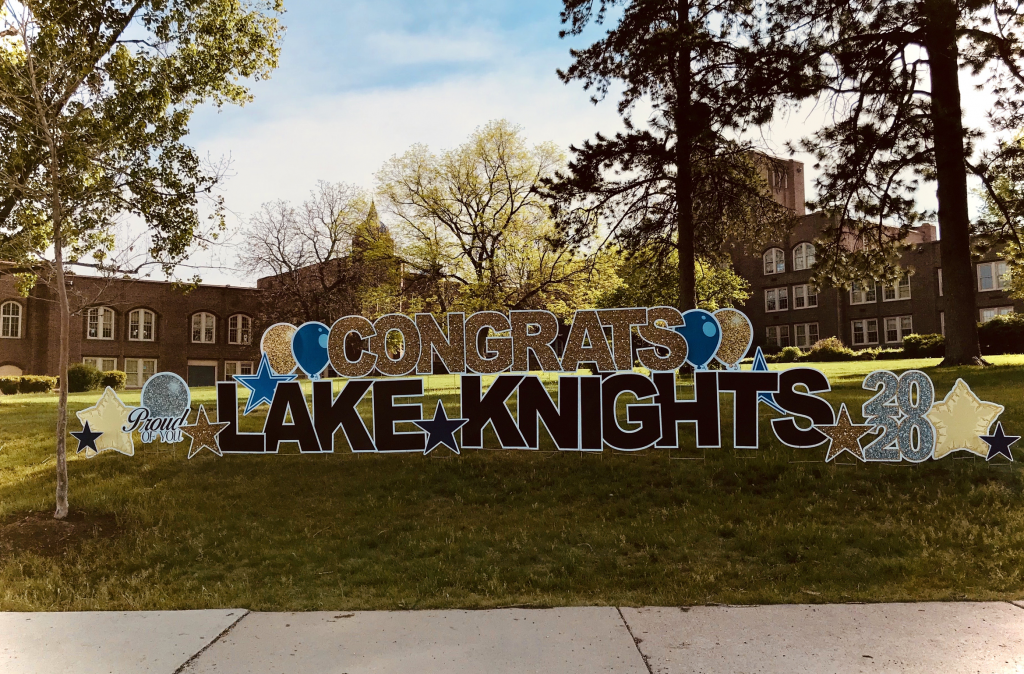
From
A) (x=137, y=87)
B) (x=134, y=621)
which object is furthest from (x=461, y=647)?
(x=137, y=87)

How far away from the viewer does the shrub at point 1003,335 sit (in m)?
34.0

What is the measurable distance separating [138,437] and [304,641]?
9.86m

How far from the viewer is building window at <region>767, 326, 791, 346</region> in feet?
195

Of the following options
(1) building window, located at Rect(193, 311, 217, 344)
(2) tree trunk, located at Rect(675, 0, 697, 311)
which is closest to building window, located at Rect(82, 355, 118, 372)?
(1) building window, located at Rect(193, 311, 217, 344)

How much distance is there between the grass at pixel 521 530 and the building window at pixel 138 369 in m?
41.0

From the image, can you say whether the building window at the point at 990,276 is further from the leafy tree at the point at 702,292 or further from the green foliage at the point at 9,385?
the green foliage at the point at 9,385

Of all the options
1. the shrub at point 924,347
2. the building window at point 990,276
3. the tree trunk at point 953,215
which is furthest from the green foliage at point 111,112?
the building window at point 990,276

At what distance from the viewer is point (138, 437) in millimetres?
13930

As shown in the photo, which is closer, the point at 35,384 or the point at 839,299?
the point at 35,384

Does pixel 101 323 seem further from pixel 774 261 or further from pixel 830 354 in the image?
pixel 774 261

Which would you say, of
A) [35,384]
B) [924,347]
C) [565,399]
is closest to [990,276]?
[924,347]

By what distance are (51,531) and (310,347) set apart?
4.83 metres

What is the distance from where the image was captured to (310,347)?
13180mm

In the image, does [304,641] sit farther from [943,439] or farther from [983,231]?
[983,231]
